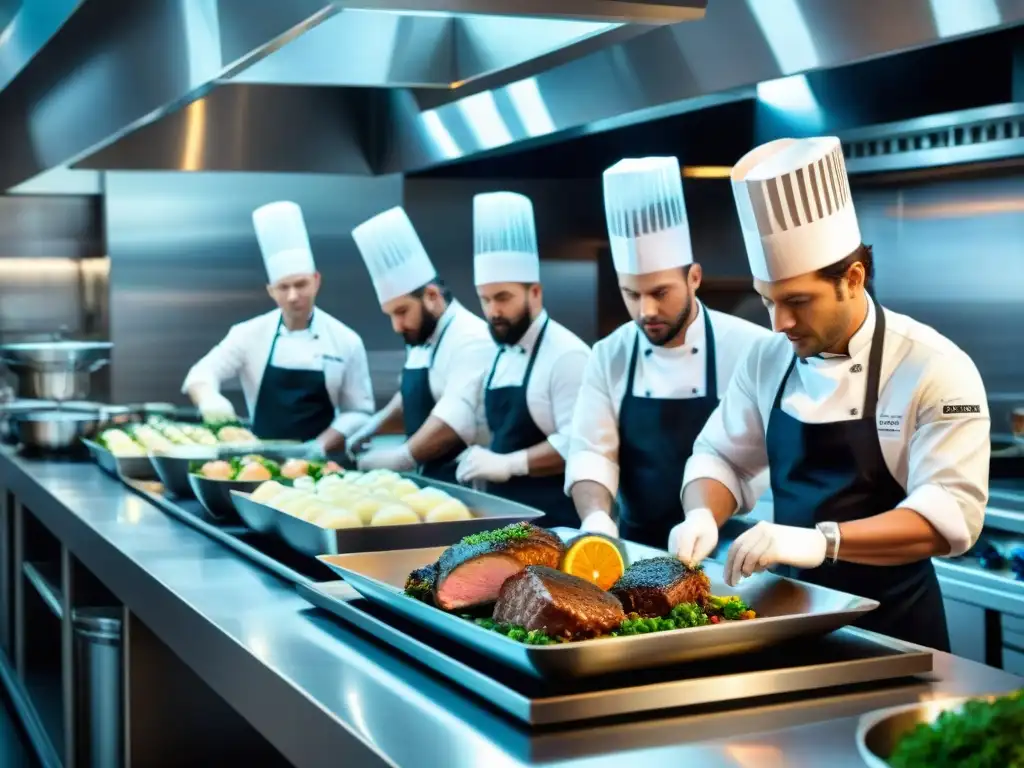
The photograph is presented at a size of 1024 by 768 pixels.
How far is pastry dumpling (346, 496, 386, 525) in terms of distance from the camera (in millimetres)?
2594

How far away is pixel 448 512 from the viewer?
2.67 meters

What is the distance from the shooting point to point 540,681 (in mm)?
1564

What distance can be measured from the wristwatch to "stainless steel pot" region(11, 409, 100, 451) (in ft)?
10.7

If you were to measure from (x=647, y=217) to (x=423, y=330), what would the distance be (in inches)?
61.8

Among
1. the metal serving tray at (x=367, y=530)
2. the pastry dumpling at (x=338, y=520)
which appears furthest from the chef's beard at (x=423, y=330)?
the pastry dumpling at (x=338, y=520)

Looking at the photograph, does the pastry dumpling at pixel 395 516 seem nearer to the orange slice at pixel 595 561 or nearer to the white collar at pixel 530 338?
the orange slice at pixel 595 561

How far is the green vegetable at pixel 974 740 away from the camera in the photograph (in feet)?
3.37

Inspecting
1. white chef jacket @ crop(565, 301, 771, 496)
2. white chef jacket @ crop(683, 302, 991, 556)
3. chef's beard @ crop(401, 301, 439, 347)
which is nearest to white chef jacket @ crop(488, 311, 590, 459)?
white chef jacket @ crop(565, 301, 771, 496)

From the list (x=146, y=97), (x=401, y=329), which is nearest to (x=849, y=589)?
(x=146, y=97)

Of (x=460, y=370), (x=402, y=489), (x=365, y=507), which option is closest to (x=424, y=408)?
(x=460, y=370)

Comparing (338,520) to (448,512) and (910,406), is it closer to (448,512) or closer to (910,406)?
(448,512)

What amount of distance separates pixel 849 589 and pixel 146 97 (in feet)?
6.65

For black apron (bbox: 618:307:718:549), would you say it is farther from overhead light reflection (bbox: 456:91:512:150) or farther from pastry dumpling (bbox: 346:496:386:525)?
overhead light reflection (bbox: 456:91:512:150)

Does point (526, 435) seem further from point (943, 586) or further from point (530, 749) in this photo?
point (530, 749)
